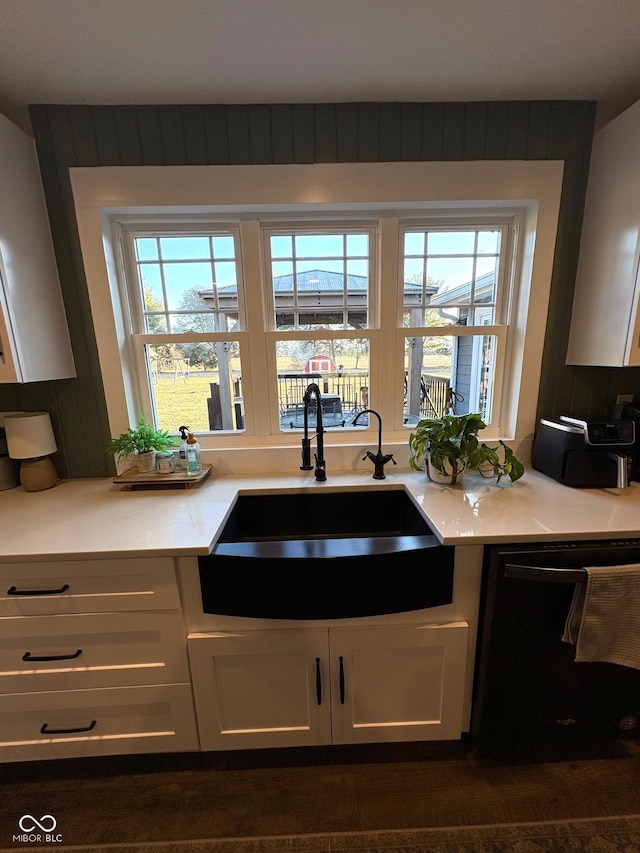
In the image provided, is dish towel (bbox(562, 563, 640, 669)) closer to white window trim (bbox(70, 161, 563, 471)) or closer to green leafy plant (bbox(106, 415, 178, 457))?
white window trim (bbox(70, 161, 563, 471))

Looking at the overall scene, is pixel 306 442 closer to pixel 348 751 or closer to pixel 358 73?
pixel 348 751

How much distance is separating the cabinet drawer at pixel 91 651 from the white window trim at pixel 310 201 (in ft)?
2.76

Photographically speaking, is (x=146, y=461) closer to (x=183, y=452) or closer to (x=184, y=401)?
(x=183, y=452)

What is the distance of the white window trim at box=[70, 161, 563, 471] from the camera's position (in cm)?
143

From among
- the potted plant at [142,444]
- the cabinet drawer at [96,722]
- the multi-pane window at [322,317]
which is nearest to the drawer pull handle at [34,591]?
the cabinet drawer at [96,722]

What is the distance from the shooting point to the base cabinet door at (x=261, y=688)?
44.5 inches

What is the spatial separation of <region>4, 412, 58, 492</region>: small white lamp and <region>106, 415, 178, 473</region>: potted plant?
0.82ft

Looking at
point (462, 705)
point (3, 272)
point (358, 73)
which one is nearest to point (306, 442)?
point (462, 705)

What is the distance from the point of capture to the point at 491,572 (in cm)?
110

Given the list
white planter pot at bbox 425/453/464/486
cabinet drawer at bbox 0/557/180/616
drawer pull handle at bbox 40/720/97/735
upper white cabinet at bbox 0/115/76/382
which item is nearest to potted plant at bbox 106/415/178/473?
Result: upper white cabinet at bbox 0/115/76/382

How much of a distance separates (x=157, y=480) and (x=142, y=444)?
0.19 m

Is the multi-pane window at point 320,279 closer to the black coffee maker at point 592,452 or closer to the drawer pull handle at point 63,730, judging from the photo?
the black coffee maker at point 592,452

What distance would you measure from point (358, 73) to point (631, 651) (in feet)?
7.20

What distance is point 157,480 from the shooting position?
1.53 meters
